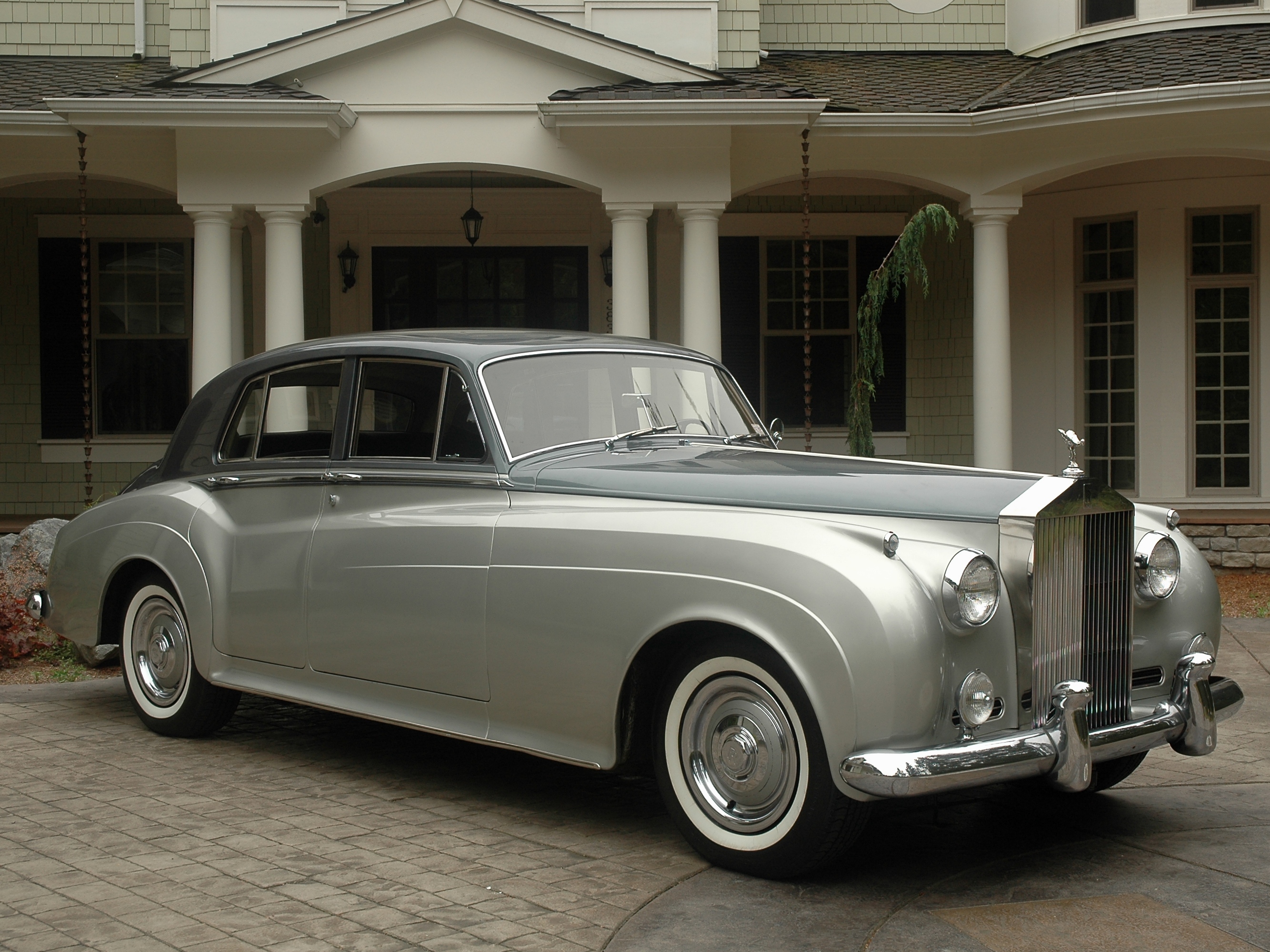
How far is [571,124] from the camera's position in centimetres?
1019

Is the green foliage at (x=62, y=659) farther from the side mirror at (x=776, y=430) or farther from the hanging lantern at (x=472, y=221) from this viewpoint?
the hanging lantern at (x=472, y=221)

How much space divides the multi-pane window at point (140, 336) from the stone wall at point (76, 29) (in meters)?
1.89

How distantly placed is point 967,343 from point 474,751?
9208 millimetres

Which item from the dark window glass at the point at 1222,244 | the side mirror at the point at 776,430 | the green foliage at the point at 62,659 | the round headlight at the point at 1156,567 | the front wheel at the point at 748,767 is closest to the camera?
the front wheel at the point at 748,767

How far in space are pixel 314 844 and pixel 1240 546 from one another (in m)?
9.70

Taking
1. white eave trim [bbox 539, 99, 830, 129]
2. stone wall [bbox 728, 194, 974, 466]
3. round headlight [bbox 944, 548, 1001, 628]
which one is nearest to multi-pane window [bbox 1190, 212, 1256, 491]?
stone wall [bbox 728, 194, 974, 466]

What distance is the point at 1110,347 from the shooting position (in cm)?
1250

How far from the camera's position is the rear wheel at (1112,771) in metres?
4.72

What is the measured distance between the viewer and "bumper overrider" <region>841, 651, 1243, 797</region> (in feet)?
11.4

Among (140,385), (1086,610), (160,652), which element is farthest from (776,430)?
(140,385)

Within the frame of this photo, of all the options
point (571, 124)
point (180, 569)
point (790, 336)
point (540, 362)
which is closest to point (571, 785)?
point (540, 362)

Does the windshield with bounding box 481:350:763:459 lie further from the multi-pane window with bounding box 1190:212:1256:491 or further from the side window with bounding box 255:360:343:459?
the multi-pane window with bounding box 1190:212:1256:491

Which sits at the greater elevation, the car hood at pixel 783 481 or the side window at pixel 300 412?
the side window at pixel 300 412

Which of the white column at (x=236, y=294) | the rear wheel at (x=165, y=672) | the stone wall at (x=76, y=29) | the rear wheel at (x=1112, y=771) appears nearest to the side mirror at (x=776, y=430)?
the rear wheel at (x=1112, y=771)
